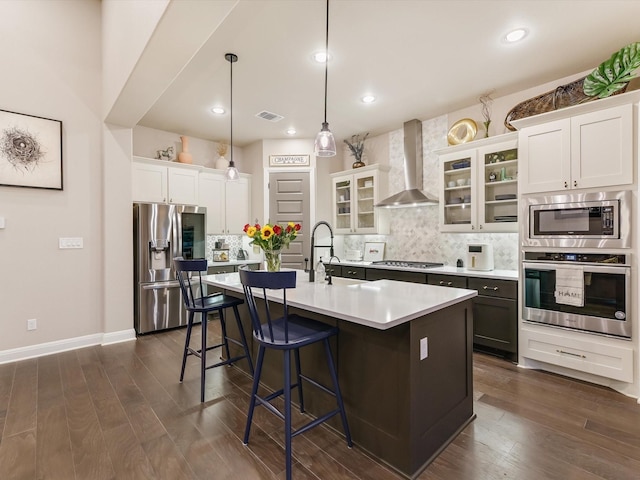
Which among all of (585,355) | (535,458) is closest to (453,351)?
(535,458)

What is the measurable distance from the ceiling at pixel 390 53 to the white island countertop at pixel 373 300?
2067 millimetres

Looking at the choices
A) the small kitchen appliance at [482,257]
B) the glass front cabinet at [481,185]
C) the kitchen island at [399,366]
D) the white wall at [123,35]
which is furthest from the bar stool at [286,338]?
the glass front cabinet at [481,185]

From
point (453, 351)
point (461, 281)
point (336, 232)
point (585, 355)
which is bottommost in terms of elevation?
point (585, 355)

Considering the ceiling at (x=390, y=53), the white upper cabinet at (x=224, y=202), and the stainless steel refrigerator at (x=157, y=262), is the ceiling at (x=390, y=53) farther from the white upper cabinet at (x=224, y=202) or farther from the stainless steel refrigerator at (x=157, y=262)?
the stainless steel refrigerator at (x=157, y=262)

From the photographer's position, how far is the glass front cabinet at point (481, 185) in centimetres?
354

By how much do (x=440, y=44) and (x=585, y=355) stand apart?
2947 mm

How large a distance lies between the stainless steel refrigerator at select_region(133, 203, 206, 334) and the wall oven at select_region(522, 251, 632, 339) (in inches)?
164

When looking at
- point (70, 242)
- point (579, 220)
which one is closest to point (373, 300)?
point (579, 220)

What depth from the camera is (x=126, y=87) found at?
287 cm

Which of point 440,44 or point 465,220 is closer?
point 440,44

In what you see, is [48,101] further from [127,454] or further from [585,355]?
[585,355]

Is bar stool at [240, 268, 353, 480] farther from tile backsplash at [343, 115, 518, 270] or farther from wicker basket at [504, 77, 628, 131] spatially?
wicker basket at [504, 77, 628, 131]

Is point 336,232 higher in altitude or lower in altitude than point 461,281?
higher

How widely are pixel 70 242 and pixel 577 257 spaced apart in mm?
5113
